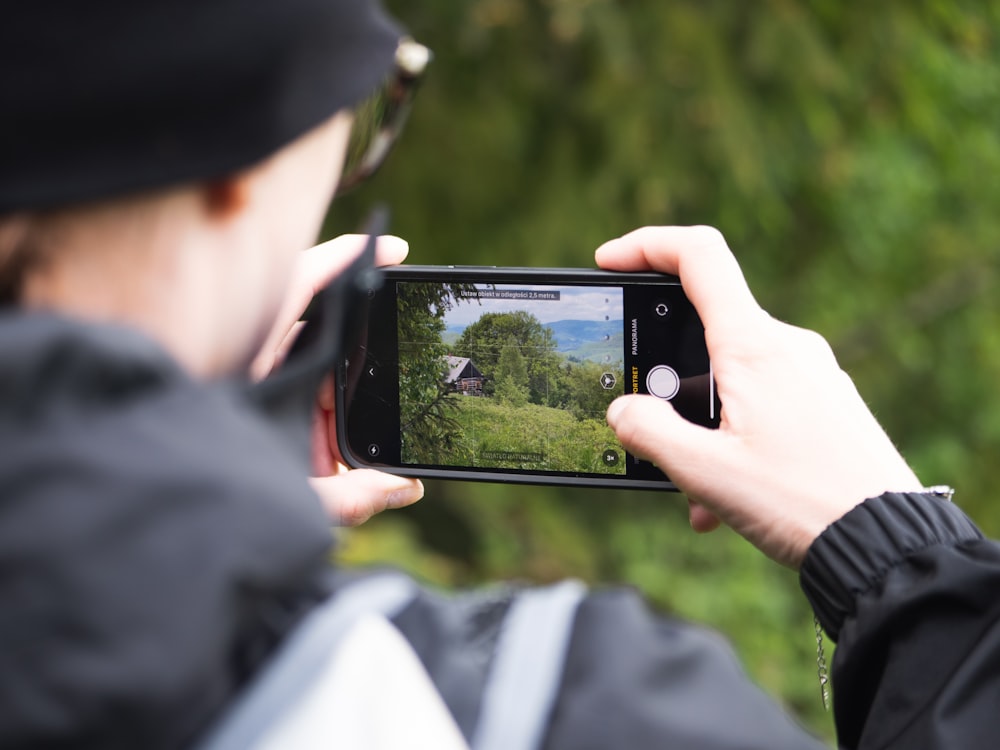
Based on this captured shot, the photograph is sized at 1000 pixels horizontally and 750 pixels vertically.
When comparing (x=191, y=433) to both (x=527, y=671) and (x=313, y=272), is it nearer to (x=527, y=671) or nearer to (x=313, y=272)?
(x=527, y=671)

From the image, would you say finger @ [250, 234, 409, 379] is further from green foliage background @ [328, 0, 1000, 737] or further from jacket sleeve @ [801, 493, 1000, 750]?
green foliage background @ [328, 0, 1000, 737]

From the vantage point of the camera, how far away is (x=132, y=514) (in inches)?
22.5

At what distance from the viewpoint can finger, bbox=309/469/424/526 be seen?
154cm

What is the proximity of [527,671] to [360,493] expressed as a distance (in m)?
0.88

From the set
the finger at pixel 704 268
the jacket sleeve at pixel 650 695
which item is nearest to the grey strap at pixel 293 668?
the jacket sleeve at pixel 650 695

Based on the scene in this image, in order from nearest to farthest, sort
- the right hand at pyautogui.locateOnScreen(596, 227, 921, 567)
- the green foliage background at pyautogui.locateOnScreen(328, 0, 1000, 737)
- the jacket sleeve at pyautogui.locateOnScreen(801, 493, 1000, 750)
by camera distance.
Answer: the jacket sleeve at pyautogui.locateOnScreen(801, 493, 1000, 750) < the right hand at pyautogui.locateOnScreen(596, 227, 921, 567) < the green foliage background at pyautogui.locateOnScreen(328, 0, 1000, 737)

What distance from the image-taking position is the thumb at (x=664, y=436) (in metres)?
1.23

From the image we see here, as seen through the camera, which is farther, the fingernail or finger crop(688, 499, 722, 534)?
the fingernail

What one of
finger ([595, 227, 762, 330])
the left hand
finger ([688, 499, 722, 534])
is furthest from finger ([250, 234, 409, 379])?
finger ([688, 499, 722, 534])

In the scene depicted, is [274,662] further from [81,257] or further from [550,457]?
[550,457]

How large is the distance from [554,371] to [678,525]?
466 centimetres

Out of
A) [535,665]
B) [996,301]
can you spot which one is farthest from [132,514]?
[996,301]

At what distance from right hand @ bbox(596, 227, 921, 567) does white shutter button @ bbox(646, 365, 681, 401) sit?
0.34ft

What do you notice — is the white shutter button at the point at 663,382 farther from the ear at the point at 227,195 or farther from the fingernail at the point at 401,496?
the ear at the point at 227,195
